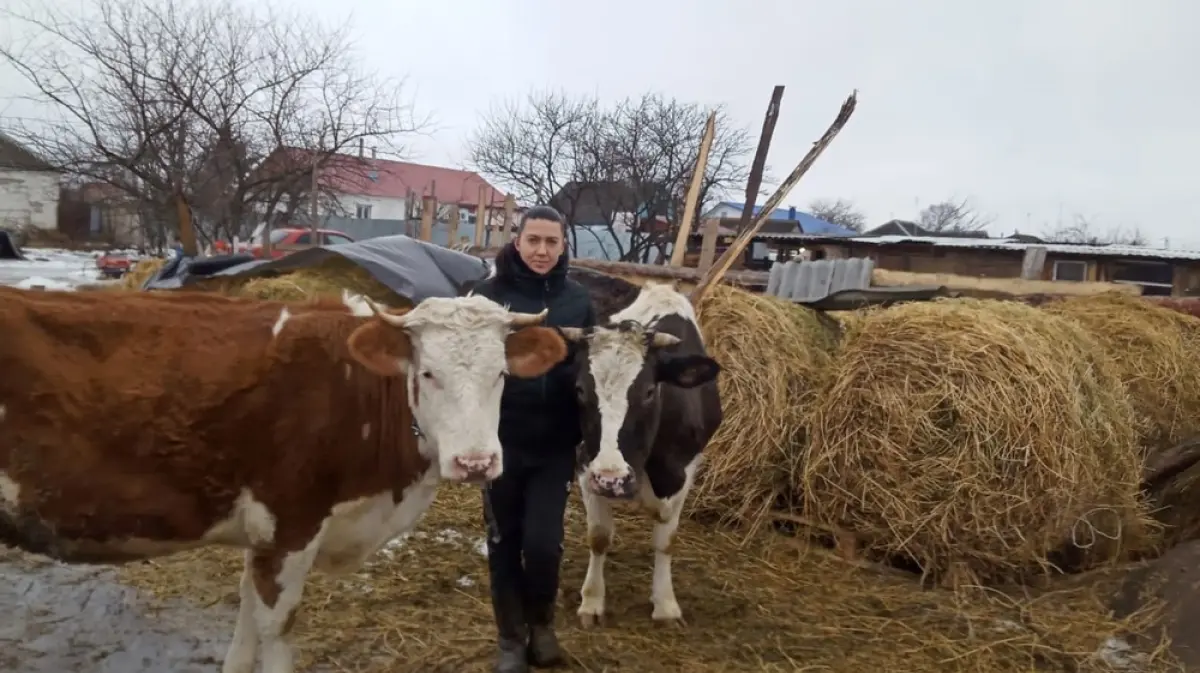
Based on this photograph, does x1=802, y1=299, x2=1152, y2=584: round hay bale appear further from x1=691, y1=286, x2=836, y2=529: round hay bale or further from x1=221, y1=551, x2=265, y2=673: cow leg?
x1=221, y1=551, x2=265, y2=673: cow leg

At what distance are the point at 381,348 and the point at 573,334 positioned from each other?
2.80 feet

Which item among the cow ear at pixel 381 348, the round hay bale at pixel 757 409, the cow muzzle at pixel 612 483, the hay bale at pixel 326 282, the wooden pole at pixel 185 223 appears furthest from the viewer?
the wooden pole at pixel 185 223

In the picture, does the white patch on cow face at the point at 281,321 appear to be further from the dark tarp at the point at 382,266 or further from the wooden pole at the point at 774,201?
the dark tarp at the point at 382,266

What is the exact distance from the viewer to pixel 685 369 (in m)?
4.18

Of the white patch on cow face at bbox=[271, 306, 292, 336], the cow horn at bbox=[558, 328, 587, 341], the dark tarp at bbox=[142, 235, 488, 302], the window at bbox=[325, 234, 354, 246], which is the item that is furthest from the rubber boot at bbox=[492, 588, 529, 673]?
the window at bbox=[325, 234, 354, 246]

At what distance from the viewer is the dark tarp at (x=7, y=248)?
25953mm

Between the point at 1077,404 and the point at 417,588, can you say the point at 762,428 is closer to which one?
the point at 1077,404

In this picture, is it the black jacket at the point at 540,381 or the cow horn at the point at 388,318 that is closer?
the cow horn at the point at 388,318

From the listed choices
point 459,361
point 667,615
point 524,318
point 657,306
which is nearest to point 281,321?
point 459,361

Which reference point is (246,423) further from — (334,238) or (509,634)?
(334,238)

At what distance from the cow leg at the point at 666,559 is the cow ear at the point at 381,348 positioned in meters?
2.05

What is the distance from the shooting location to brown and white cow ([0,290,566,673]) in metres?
3.09

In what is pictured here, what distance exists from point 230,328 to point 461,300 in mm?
924

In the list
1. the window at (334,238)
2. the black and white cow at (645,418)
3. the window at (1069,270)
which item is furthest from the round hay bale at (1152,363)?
the window at (334,238)
